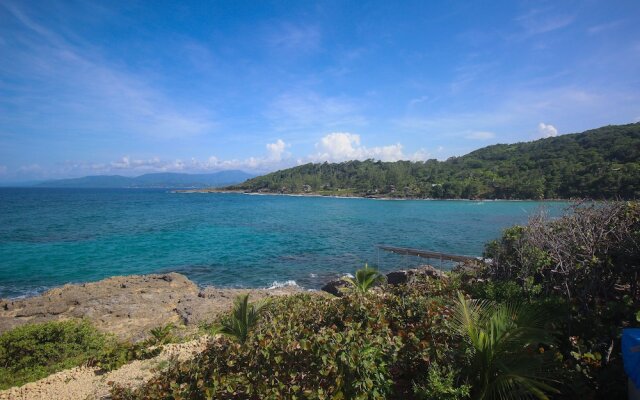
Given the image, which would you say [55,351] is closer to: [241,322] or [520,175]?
[241,322]

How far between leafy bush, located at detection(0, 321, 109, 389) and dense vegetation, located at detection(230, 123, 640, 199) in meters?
55.2

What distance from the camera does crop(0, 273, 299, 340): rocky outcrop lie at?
13086mm

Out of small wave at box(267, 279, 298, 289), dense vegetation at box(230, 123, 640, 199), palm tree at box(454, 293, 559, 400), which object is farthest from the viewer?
dense vegetation at box(230, 123, 640, 199)

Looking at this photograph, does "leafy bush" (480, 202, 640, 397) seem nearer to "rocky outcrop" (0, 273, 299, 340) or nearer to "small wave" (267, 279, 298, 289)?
"rocky outcrop" (0, 273, 299, 340)

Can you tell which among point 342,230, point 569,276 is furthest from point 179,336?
point 342,230

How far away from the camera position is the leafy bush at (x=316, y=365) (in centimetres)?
388

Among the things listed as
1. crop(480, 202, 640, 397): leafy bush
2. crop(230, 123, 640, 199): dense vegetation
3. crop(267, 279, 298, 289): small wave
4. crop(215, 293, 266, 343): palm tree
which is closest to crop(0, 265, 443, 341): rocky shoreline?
crop(267, 279, 298, 289): small wave

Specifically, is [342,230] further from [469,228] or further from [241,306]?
[241,306]

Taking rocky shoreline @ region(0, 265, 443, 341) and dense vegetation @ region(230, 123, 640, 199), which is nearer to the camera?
rocky shoreline @ region(0, 265, 443, 341)

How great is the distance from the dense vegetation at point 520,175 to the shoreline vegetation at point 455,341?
1864 inches

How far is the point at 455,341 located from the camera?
4.61 metres

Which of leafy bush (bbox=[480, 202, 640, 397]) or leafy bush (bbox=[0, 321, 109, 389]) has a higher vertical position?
leafy bush (bbox=[480, 202, 640, 397])

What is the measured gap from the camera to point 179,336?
34.8ft

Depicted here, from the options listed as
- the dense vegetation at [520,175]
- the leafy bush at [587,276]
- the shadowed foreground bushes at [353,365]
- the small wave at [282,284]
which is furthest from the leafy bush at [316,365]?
the dense vegetation at [520,175]
